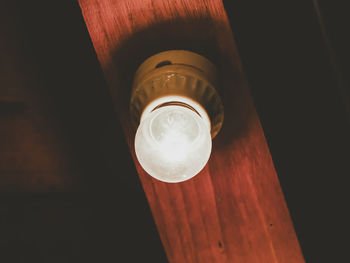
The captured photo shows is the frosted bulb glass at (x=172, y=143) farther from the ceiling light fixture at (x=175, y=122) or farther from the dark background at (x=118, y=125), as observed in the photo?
the dark background at (x=118, y=125)

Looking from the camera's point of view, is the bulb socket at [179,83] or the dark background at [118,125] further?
the dark background at [118,125]

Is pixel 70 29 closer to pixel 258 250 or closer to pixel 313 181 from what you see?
pixel 258 250

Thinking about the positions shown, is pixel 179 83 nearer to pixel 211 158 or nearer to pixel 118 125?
pixel 211 158

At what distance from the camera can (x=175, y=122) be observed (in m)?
0.38

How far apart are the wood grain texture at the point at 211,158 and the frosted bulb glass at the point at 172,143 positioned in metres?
0.12

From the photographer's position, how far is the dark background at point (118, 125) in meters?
0.58

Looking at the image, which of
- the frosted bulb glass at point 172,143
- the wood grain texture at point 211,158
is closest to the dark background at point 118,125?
the wood grain texture at point 211,158

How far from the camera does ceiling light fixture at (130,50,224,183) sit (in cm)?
37

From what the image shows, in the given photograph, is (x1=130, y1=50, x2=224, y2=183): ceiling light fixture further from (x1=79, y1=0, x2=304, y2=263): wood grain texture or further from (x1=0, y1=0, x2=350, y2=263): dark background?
(x1=0, y1=0, x2=350, y2=263): dark background

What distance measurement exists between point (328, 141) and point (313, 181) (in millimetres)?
124

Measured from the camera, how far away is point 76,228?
0.65 m

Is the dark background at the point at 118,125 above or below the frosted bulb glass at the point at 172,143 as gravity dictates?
above

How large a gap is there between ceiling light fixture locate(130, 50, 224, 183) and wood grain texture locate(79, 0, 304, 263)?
0.07 metres

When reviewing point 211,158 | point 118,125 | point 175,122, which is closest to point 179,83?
point 175,122
